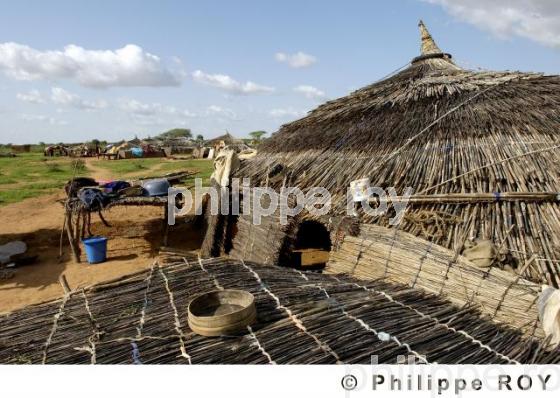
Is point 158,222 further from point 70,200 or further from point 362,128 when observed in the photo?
point 362,128

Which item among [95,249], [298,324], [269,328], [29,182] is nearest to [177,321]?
[269,328]

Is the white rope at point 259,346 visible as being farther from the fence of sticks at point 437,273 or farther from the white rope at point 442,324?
the fence of sticks at point 437,273

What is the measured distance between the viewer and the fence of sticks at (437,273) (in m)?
4.26

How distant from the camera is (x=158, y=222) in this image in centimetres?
1384

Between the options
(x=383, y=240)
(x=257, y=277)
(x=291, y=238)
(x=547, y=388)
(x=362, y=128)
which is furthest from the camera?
(x=362, y=128)

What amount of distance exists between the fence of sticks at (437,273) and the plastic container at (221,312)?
2.29 meters

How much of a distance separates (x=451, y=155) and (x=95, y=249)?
8127 mm

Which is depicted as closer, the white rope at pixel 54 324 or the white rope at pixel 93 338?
the white rope at pixel 93 338

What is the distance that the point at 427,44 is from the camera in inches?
450

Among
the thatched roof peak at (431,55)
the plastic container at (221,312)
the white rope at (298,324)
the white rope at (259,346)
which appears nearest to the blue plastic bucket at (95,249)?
the white rope at (298,324)

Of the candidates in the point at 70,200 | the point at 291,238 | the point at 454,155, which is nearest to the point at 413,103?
the point at 454,155

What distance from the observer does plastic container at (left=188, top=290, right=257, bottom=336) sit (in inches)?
126

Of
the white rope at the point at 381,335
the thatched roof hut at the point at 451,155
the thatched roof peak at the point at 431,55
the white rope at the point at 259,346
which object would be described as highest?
the thatched roof peak at the point at 431,55

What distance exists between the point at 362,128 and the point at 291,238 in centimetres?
264
